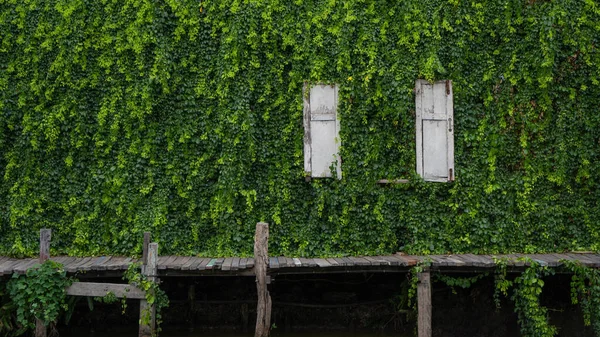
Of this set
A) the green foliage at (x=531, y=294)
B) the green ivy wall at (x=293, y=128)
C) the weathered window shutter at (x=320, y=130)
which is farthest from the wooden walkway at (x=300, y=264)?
A: the weathered window shutter at (x=320, y=130)

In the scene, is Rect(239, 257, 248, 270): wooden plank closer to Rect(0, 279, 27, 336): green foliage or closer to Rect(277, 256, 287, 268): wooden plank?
Rect(277, 256, 287, 268): wooden plank

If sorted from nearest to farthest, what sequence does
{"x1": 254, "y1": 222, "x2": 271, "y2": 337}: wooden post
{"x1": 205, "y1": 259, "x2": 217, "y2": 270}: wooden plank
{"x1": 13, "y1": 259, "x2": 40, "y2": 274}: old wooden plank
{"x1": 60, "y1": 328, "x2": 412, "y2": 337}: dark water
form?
{"x1": 254, "y1": 222, "x2": 271, "y2": 337}: wooden post
{"x1": 13, "y1": 259, "x2": 40, "y2": 274}: old wooden plank
{"x1": 205, "y1": 259, "x2": 217, "y2": 270}: wooden plank
{"x1": 60, "y1": 328, "x2": 412, "y2": 337}: dark water

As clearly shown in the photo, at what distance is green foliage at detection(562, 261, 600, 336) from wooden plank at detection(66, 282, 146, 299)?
232 inches

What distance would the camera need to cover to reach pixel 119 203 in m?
8.86

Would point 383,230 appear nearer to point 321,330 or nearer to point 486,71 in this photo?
point 321,330

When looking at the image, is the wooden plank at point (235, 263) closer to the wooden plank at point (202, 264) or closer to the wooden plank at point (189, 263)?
the wooden plank at point (202, 264)

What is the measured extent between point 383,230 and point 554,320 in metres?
3.31

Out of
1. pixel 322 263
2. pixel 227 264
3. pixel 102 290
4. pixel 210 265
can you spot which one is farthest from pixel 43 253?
pixel 322 263

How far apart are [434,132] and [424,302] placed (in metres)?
2.65

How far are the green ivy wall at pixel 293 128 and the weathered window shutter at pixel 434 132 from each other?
0.15 m

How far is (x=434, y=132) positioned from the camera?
8.92m

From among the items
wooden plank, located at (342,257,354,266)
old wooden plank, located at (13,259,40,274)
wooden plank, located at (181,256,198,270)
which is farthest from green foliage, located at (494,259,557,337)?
old wooden plank, located at (13,259,40,274)

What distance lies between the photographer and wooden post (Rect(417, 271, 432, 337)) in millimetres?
7934

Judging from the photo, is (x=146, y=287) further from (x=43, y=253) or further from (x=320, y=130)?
(x=320, y=130)
